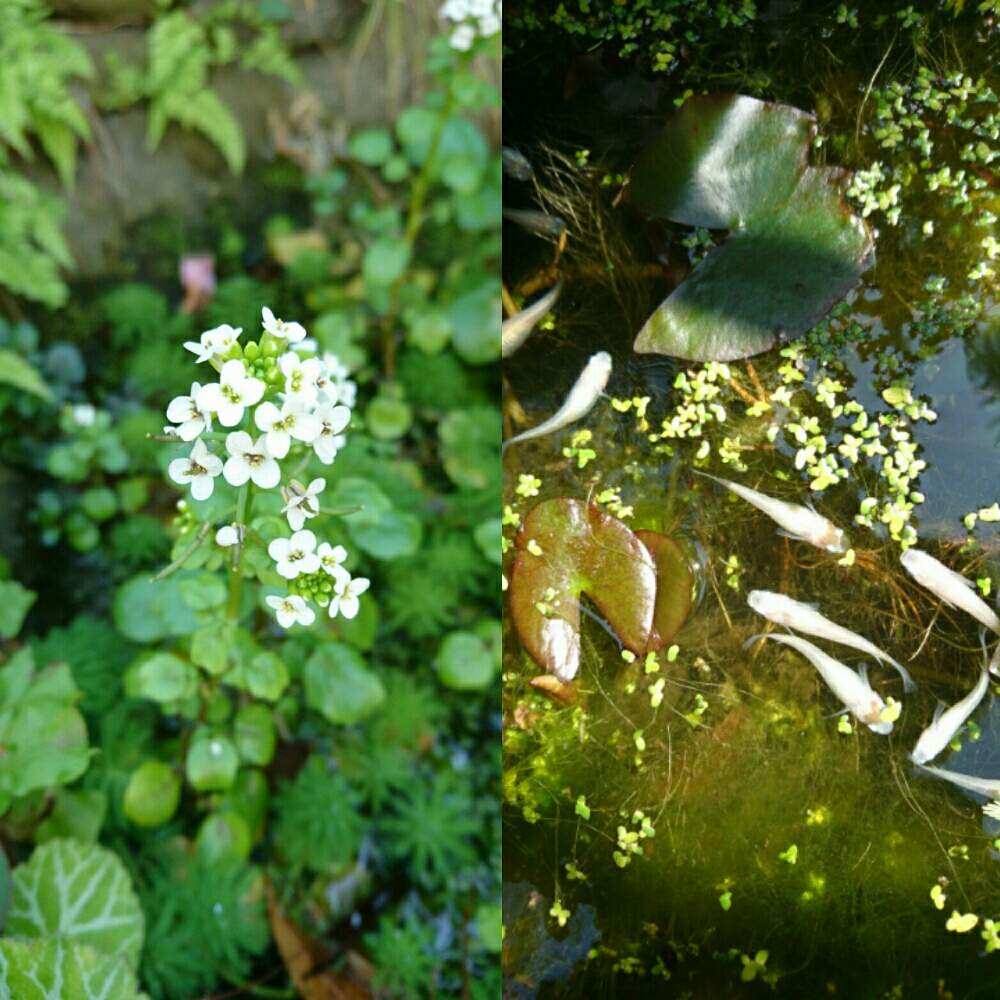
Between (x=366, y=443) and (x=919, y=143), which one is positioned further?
(x=366, y=443)

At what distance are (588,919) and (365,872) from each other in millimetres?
346

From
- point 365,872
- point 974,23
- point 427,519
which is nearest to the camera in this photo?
→ point 974,23

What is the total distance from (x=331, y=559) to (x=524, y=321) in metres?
0.45

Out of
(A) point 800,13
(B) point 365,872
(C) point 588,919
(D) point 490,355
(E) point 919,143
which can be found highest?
(A) point 800,13

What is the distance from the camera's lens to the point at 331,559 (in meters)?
0.85

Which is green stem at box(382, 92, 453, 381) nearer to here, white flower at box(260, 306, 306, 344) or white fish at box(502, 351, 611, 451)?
white fish at box(502, 351, 611, 451)

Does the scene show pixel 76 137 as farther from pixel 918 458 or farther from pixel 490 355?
pixel 918 458

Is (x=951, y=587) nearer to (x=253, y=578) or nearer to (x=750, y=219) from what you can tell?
(x=750, y=219)

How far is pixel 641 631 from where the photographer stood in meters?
1.10

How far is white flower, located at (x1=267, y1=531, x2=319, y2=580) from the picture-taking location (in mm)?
804

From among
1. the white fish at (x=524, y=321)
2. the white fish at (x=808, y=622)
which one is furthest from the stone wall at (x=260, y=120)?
the white fish at (x=808, y=622)

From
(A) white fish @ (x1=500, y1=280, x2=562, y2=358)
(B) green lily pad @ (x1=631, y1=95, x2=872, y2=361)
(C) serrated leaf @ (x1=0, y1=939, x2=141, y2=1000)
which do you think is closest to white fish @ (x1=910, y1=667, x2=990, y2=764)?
(B) green lily pad @ (x1=631, y1=95, x2=872, y2=361)

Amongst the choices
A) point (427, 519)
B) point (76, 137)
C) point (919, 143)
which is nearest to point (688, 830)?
point (427, 519)

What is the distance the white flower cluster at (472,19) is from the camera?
123 cm
